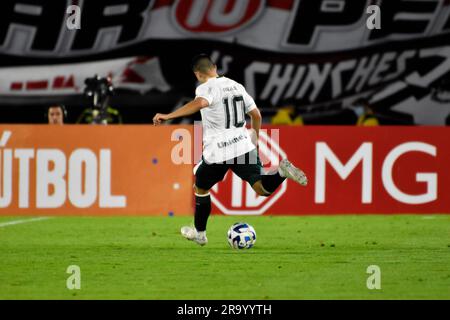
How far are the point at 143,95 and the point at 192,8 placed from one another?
1826mm

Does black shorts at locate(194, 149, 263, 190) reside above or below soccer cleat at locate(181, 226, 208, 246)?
above

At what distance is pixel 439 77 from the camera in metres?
21.0

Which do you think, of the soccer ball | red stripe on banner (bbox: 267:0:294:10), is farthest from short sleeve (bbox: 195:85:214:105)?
red stripe on banner (bbox: 267:0:294:10)

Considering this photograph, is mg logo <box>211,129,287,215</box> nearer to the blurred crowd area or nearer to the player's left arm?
the blurred crowd area

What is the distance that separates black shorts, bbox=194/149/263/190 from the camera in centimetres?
1166

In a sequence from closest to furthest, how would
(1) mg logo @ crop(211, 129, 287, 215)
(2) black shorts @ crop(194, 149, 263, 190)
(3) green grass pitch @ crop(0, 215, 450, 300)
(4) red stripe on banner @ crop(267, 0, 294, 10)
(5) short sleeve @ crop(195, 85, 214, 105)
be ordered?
(3) green grass pitch @ crop(0, 215, 450, 300), (5) short sleeve @ crop(195, 85, 214, 105), (2) black shorts @ crop(194, 149, 263, 190), (1) mg logo @ crop(211, 129, 287, 215), (4) red stripe on banner @ crop(267, 0, 294, 10)

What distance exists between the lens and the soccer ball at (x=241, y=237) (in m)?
11.7

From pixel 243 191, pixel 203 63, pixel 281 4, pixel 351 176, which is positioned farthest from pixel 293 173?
pixel 281 4

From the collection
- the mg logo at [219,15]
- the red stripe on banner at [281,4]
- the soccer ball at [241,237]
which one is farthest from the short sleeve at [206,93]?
the red stripe on banner at [281,4]

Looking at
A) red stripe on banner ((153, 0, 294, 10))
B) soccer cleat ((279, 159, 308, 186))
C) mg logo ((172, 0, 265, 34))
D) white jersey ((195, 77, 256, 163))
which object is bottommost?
soccer cleat ((279, 159, 308, 186))

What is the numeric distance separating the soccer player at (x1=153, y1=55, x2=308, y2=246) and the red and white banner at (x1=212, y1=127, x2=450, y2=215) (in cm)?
406

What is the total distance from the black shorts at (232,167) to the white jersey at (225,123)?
0.07 meters

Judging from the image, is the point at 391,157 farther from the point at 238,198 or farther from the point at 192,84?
the point at 192,84

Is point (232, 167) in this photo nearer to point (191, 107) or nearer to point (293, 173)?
point (293, 173)
